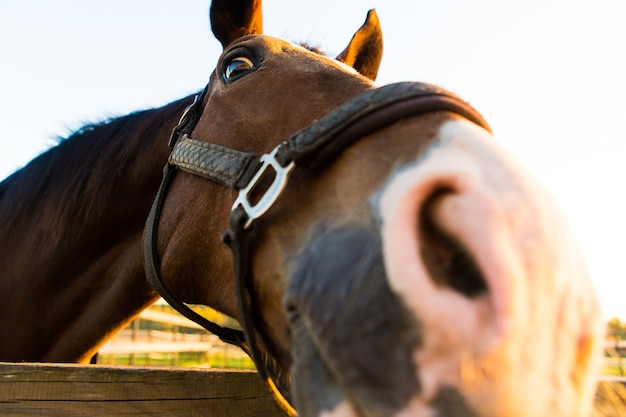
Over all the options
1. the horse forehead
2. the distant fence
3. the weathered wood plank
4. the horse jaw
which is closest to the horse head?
the horse jaw

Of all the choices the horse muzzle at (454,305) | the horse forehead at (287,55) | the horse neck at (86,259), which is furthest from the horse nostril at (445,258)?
the horse neck at (86,259)

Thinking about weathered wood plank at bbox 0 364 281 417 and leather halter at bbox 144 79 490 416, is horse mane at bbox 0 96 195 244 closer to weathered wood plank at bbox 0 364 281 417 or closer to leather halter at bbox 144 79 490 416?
leather halter at bbox 144 79 490 416

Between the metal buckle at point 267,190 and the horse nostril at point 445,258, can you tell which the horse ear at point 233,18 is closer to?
the metal buckle at point 267,190

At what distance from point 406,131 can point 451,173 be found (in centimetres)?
21

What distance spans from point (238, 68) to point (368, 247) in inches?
43.6

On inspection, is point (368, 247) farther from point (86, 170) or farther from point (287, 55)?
point (86, 170)

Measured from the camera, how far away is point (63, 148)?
2.68 metres

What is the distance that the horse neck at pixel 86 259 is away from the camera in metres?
2.29

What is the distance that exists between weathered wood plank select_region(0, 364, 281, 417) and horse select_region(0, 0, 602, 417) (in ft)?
0.76

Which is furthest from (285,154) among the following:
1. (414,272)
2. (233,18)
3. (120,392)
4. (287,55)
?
(233,18)

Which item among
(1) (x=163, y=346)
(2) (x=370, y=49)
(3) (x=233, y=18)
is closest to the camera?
(3) (x=233, y=18)

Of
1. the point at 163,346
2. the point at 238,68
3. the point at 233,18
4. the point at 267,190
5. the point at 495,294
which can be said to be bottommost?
the point at 163,346

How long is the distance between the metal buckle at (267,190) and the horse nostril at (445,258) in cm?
45

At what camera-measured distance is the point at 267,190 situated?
1440mm
